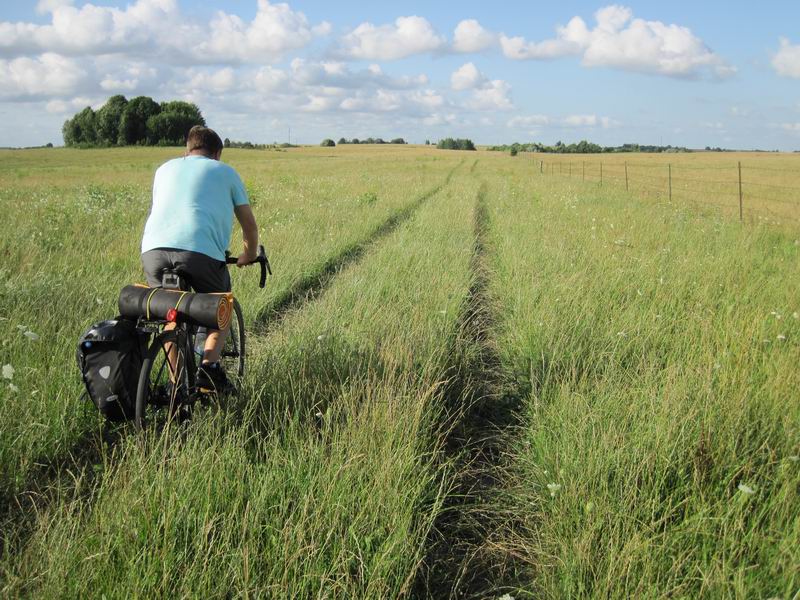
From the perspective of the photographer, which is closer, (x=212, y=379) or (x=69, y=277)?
(x=212, y=379)

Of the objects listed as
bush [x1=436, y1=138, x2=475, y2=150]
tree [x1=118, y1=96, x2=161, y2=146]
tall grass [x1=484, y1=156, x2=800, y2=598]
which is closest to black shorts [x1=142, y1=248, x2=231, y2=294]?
tall grass [x1=484, y1=156, x2=800, y2=598]

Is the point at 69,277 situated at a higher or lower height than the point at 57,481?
higher

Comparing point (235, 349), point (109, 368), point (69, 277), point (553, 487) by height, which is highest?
point (69, 277)

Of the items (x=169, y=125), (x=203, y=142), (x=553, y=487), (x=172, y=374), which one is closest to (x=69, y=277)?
(x=203, y=142)

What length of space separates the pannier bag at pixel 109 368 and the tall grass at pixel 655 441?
2020mm

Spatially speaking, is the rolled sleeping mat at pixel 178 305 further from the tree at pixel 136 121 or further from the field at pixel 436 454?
the tree at pixel 136 121

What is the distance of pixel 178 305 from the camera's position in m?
3.14

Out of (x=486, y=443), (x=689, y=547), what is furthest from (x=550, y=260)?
(x=689, y=547)

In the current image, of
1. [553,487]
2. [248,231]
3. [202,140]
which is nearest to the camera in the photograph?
[553,487]

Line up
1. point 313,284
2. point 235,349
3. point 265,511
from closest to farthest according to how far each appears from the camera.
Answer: point 265,511 < point 235,349 < point 313,284

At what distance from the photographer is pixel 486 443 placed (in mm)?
3830

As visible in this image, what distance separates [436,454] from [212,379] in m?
1.42

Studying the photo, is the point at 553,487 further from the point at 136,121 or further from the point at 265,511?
the point at 136,121

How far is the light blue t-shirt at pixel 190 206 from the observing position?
350 cm
